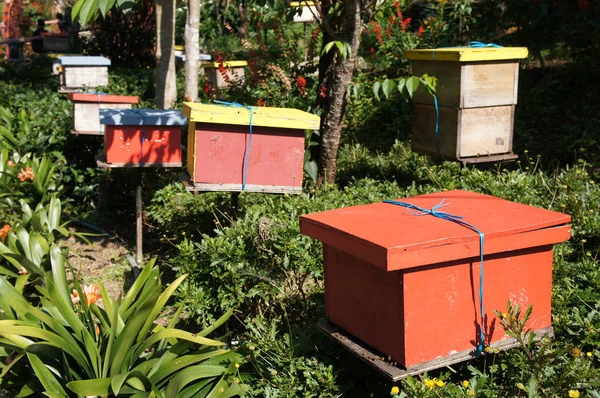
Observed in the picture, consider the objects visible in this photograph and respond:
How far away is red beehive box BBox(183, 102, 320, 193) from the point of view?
4855mm

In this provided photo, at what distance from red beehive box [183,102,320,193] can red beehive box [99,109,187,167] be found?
1060 mm

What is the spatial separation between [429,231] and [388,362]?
0.59m

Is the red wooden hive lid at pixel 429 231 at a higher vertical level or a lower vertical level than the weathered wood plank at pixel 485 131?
lower

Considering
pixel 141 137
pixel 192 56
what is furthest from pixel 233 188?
pixel 192 56

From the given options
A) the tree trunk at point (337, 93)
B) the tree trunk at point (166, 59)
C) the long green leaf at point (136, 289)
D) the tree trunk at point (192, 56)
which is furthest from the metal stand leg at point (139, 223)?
the tree trunk at point (166, 59)

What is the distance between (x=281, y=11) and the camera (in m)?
7.41

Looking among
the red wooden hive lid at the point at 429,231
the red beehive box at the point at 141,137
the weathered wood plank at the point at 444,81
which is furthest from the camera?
the red beehive box at the point at 141,137

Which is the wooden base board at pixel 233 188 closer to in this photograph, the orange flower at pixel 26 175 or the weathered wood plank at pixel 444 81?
the weathered wood plank at pixel 444 81

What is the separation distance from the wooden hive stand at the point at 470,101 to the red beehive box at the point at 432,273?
2266 millimetres

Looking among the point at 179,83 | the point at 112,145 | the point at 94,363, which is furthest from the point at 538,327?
the point at 179,83

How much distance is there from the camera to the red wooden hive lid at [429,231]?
2824mm

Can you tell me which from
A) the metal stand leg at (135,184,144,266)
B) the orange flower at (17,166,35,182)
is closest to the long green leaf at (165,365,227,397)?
the metal stand leg at (135,184,144,266)

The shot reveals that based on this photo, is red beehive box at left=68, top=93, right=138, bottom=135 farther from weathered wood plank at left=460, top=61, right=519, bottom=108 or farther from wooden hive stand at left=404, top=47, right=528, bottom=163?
weathered wood plank at left=460, top=61, right=519, bottom=108

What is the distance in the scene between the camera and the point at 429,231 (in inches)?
118
